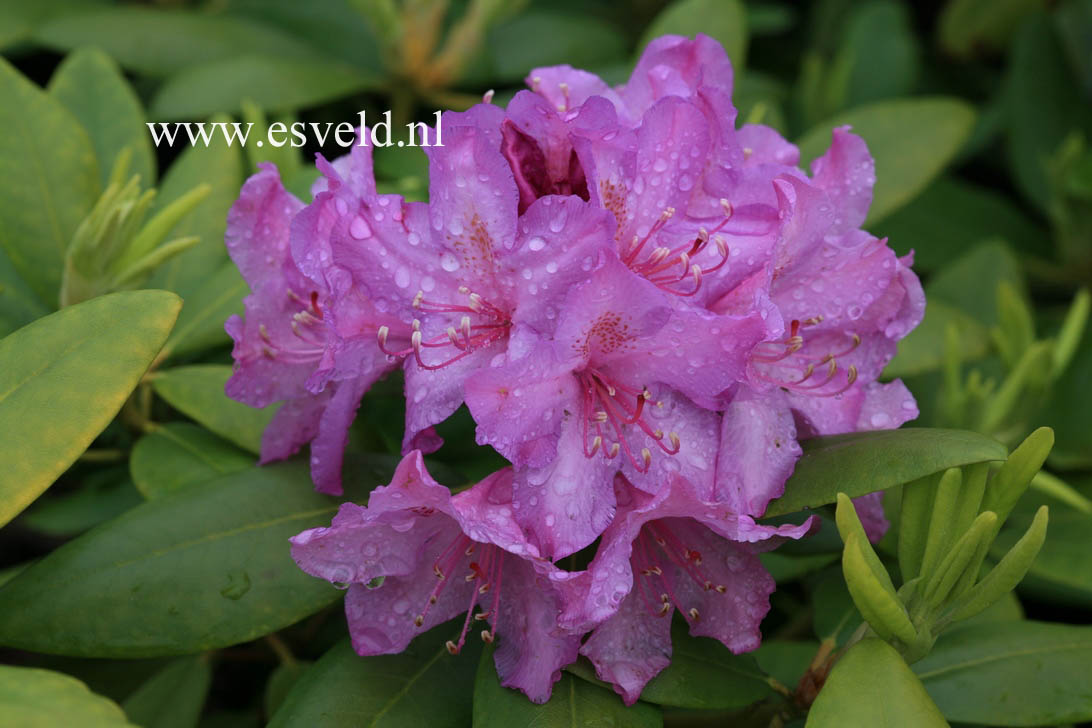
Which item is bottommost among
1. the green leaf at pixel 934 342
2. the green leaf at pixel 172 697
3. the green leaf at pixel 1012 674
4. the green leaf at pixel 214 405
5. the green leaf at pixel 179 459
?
the green leaf at pixel 172 697

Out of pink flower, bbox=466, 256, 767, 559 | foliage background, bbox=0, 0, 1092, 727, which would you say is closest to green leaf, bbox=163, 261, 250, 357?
foliage background, bbox=0, 0, 1092, 727

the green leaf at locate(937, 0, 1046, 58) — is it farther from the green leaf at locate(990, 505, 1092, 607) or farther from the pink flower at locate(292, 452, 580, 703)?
the pink flower at locate(292, 452, 580, 703)

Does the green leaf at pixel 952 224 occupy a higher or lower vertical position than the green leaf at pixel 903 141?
lower

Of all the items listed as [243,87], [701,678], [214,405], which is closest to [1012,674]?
[701,678]

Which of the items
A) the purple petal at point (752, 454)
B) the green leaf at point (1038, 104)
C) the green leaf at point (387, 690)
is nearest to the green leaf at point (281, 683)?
the green leaf at point (387, 690)

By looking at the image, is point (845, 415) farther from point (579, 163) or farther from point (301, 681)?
point (301, 681)

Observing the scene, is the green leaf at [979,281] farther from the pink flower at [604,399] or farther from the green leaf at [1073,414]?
the pink flower at [604,399]

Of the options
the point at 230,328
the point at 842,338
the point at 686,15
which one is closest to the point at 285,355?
the point at 230,328
